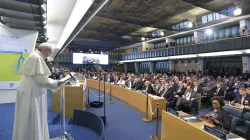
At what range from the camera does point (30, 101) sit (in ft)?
7.29

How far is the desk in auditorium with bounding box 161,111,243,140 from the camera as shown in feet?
8.60

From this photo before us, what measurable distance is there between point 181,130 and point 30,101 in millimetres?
2683

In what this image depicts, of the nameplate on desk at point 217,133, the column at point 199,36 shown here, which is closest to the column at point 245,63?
the column at point 199,36

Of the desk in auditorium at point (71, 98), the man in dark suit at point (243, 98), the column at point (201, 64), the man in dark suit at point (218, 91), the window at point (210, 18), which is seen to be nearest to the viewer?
the desk in auditorium at point (71, 98)

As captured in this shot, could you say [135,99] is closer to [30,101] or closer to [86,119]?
[86,119]

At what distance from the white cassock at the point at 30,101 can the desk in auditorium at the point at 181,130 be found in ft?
7.93

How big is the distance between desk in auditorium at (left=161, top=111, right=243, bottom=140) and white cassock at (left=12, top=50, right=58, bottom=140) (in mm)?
2416

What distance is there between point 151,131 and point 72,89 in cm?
284

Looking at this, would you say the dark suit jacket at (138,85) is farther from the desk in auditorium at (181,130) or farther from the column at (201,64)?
the column at (201,64)

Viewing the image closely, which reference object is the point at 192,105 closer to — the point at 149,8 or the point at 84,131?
the point at 84,131

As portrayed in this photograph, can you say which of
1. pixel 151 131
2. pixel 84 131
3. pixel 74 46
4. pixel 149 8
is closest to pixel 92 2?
pixel 84 131

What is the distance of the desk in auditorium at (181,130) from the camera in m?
2.62

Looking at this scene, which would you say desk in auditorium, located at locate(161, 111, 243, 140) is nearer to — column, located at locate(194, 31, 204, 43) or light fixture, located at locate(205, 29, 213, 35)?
column, located at locate(194, 31, 204, 43)

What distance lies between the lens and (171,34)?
2075 cm
